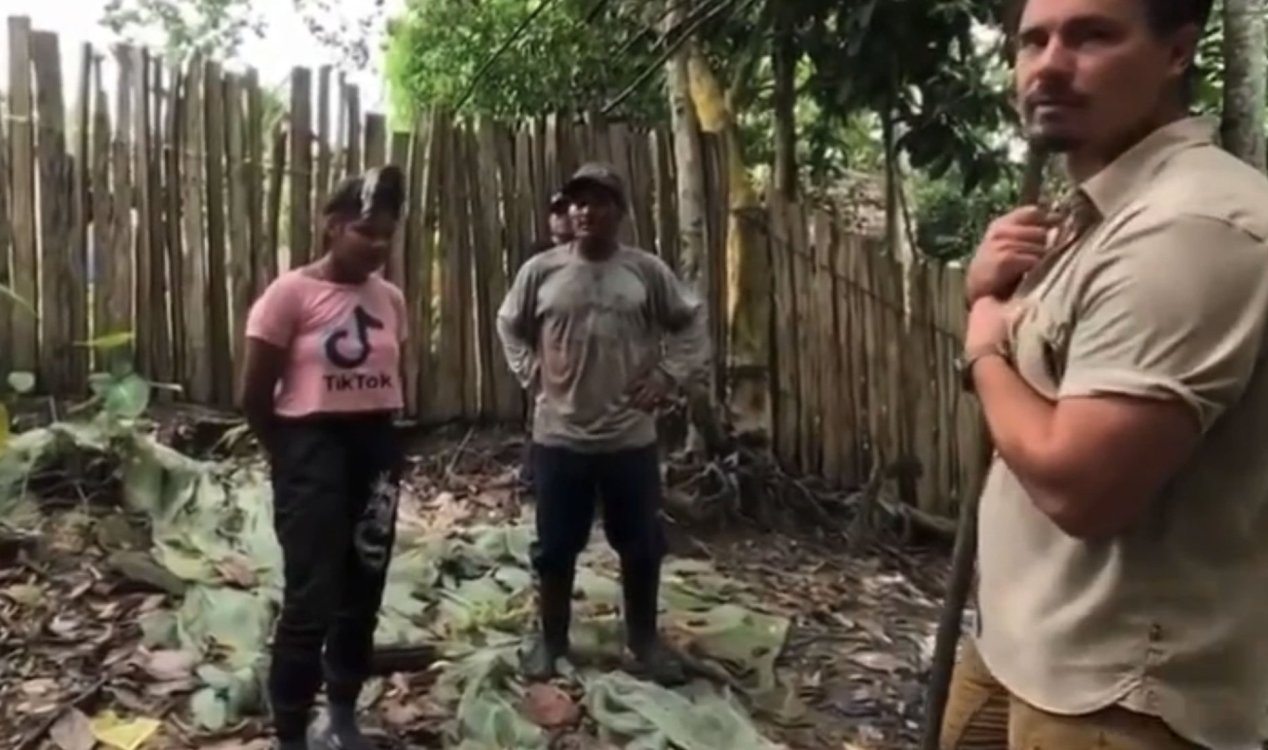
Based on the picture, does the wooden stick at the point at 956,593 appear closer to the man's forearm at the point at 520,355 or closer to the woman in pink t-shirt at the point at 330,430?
the woman in pink t-shirt at the point at 330,430

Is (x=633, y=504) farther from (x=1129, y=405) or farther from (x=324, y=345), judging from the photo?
(x=1129, y=405)

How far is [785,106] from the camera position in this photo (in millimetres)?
6805

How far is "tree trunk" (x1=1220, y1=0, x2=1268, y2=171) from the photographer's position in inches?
121

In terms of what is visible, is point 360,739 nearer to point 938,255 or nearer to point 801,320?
point 801,320

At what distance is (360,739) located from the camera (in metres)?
3.77

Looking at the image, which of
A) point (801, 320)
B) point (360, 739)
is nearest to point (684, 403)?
point (801, 320)

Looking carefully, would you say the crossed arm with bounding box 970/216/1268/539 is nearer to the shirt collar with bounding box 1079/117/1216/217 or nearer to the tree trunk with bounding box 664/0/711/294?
the shirt collar with bounding box 1079/117/1216/217

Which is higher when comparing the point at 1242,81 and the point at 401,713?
the point at 1242,81

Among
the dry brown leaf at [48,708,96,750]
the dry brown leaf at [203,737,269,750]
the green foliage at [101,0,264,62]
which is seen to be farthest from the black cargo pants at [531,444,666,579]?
the green foliage at [101,0,264,62]

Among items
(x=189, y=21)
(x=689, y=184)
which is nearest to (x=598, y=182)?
(x=689, y=184)

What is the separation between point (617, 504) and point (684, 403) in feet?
6.72

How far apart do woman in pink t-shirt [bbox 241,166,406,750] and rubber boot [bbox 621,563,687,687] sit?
1020 mm

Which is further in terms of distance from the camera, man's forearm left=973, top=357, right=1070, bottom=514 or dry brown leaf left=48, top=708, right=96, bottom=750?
dry brown leaf left=48, top=708, right=96, bottom=750

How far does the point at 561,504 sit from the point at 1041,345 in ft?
9.75
